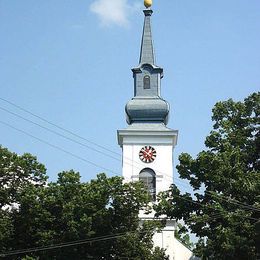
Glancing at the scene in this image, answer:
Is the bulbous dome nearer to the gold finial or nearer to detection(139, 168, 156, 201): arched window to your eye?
detection(139, 168, 156, 201): arched window

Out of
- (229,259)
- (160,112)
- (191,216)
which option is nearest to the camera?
(229,259)

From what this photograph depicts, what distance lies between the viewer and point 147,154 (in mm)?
48250

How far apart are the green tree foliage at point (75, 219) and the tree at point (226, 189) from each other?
263 centimetres

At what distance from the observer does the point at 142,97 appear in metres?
50.5

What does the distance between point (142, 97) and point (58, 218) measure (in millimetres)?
17369

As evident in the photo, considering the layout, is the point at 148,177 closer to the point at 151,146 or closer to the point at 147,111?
the point at 151,146

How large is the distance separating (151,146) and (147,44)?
29.6 feet

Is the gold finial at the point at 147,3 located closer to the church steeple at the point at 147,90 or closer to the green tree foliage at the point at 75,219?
the church steeple at the point at 147,90

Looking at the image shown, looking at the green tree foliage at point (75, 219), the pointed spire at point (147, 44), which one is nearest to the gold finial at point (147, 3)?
the pointed spire at point (147, 44)

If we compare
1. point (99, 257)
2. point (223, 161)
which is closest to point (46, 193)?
point (99, 257)

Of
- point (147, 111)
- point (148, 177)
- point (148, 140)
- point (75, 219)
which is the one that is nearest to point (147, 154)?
point (148, 140)

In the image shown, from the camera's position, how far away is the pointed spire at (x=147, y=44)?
52.8 m

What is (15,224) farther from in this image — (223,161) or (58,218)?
(223,161)

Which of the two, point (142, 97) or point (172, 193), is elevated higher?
point (142, 97)
